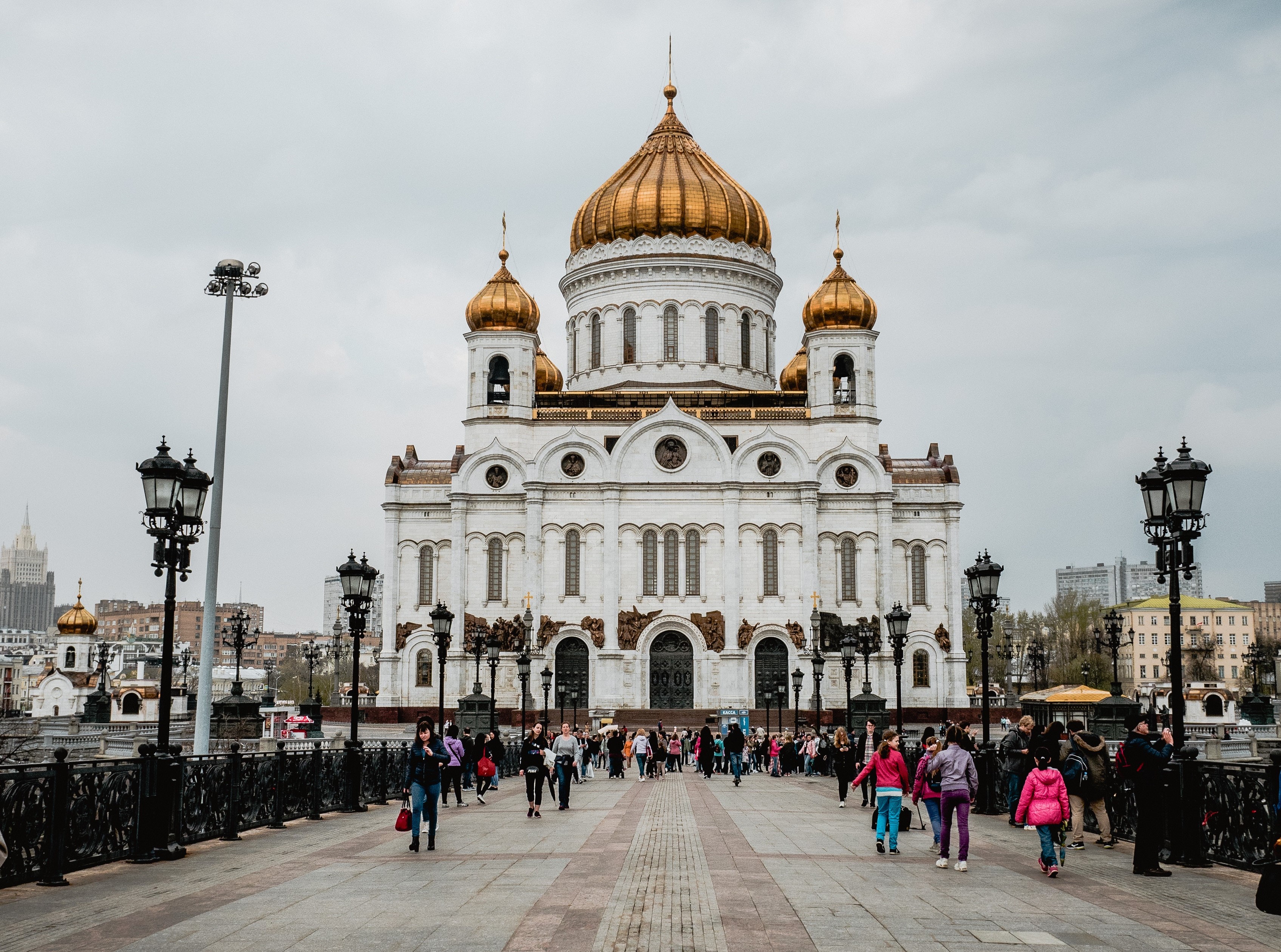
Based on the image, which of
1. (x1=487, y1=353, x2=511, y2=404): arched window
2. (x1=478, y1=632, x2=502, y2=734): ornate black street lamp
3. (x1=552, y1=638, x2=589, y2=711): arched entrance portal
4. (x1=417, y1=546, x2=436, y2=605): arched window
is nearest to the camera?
(x1=478, y1=632, x2=502, y2=734): ornate black street lamp

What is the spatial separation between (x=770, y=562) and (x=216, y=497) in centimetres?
3450

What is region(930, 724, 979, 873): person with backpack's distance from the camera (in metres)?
13.1

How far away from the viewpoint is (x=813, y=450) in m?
57.9

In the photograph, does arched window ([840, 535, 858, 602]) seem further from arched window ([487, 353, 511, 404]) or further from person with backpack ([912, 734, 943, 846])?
person with backpack ([912, 734, 943, 846])

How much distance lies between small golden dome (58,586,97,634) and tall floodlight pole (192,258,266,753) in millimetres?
55582

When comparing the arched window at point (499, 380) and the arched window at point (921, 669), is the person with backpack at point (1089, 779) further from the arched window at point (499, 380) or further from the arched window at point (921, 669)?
the arched window at point (499, 380)

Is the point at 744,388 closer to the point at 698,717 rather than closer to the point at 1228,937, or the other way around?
the point at 698,717

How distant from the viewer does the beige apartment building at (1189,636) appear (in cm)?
11881

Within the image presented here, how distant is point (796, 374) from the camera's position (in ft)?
208

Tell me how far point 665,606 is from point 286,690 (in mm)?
81512

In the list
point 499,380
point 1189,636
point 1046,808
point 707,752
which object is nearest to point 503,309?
point 499,380

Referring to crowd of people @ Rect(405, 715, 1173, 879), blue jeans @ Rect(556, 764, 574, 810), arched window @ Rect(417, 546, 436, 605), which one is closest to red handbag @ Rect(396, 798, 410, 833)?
crowd of people @ Rect(405, 715, 1173, 879)

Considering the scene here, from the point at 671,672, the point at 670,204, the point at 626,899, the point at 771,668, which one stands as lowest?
the point at 626,899

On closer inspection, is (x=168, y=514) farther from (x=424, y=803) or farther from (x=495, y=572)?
(x=495, y=572)
